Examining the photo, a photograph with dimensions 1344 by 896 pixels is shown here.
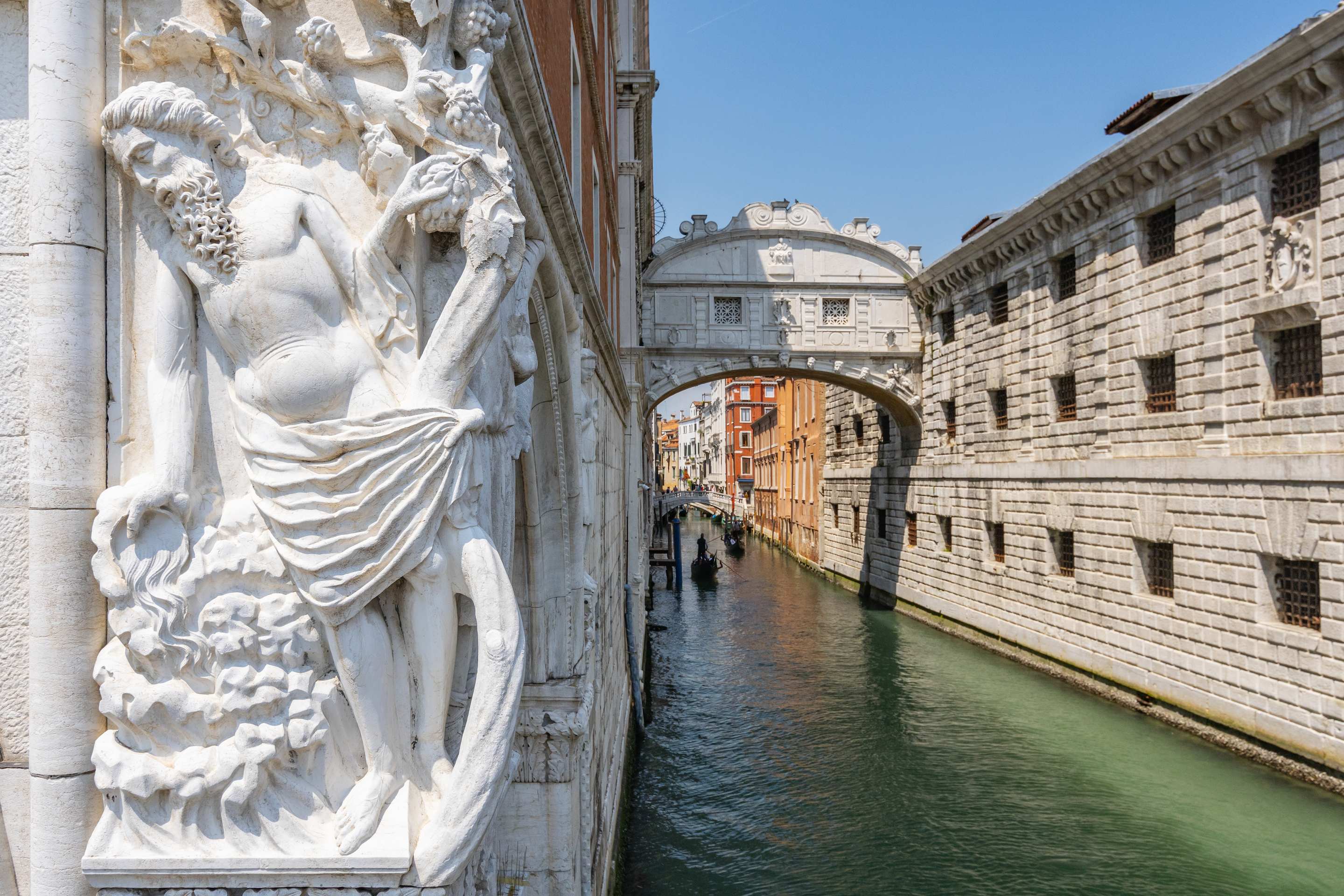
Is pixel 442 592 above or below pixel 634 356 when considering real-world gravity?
below

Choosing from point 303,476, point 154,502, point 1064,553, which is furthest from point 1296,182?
point 154,502

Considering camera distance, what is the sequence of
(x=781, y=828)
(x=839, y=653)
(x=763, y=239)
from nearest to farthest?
(x=781, y=828) → (x=839, y=653) → (x=763, y=239)

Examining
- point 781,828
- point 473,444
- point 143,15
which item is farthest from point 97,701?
point 781,828

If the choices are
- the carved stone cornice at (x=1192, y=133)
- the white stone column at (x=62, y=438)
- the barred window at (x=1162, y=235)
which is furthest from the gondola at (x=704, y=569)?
the white stone column at (x=62, y=438)

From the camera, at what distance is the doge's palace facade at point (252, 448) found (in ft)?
6.82

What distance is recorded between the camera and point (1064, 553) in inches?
588

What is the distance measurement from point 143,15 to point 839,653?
1648cm

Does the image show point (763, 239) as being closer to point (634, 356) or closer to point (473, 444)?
point (634, 356)

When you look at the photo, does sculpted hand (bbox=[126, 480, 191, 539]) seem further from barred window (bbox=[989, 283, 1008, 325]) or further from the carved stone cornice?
barred window (bbox=[989, 283, 1008, 325])

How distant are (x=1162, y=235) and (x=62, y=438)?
1414 centimetres

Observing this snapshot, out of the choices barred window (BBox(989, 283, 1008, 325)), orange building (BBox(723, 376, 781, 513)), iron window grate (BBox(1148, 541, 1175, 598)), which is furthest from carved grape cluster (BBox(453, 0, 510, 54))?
orange building (BBox(723, 376, 781, 513))

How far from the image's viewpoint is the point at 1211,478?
1092 centimetres

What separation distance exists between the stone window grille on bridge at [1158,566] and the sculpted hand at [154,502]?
13096mm

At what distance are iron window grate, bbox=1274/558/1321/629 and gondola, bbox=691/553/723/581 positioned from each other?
1908 centimetres
